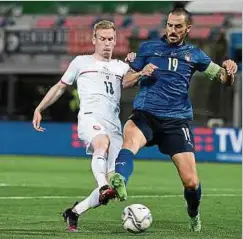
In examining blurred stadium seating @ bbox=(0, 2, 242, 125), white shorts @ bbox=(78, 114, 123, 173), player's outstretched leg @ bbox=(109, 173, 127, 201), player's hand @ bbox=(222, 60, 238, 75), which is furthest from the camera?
blurred stadium seating @ bbox=(0, 2, 242, 125)

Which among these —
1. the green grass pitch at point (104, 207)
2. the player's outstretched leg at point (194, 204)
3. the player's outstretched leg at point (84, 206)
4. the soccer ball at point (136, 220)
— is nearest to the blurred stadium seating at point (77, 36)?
the green grass pitch at point (104, 207)

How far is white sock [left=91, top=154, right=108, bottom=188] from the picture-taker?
10.5 metres

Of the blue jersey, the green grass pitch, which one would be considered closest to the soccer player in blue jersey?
the blue jersey

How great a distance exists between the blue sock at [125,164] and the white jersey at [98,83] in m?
0.85

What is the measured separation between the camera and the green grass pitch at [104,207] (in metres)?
10.8

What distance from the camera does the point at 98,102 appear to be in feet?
36.2

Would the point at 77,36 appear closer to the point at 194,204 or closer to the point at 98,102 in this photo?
the point at 98,102

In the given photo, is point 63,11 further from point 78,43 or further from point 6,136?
point 6,136

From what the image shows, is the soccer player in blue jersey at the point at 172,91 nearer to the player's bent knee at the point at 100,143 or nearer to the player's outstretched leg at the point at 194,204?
the player's outstretched leg at the point at 194,204

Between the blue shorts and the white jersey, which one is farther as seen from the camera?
the white jersey

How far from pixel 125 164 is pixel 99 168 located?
0.51 meters

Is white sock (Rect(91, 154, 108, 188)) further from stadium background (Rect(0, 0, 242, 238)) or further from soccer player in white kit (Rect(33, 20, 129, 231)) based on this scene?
stadium background (Rect(0, 0, 242, 238))

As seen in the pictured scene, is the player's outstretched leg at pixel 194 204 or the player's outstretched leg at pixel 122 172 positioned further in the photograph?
the player's outstretched leg at pixel 194 204

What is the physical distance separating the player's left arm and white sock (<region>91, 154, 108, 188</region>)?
58.7 inches
